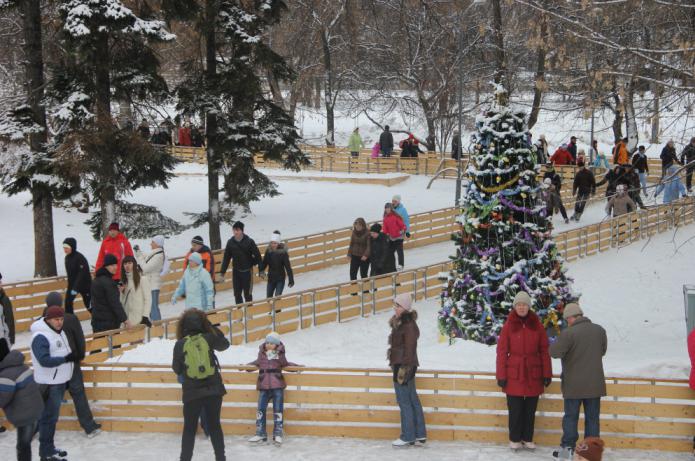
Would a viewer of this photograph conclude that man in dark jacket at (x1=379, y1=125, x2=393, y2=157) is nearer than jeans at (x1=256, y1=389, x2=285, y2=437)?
No

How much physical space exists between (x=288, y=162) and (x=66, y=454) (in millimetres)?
13432

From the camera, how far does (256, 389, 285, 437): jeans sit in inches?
392

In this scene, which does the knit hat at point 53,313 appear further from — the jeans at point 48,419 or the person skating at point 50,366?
the jeans at point 48,419

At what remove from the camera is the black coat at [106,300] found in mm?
12086

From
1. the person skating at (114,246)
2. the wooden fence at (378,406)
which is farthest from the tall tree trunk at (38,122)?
the wooden fence at (378,406)

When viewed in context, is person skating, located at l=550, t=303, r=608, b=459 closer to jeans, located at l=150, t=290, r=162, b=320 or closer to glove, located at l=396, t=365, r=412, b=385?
glove, located at l=396, t=365, r=412, b=385

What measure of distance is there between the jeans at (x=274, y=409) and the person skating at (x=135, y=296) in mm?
3711

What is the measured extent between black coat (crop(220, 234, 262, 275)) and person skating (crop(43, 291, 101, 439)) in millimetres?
5785

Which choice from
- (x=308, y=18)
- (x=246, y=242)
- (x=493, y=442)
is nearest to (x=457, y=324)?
(x=246, y=242)

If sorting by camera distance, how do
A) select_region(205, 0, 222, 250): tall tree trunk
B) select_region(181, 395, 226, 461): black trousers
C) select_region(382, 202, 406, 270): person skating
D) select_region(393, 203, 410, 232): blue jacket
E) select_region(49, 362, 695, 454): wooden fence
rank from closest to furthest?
select_region(181, 395, 226, 461): black trousers
select_region(49, 362, 695, 454): wooden fence
select_region(382, 202, 406, 270): person skating
select_region(393, 203, 410, 232): blue jacket
select_region(205, 0, 222, 250): tall tree trunk

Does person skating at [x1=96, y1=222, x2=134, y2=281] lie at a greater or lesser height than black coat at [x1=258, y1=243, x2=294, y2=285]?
greater

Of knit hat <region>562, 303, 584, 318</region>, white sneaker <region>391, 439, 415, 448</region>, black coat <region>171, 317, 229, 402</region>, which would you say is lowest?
white sneaker <region>391, 439, 415, 448</region>

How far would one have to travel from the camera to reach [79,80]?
18594mm

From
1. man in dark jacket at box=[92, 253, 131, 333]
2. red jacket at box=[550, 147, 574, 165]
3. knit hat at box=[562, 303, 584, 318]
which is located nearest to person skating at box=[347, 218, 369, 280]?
man in dark jacket at box=[92, 253, 131, 333]
